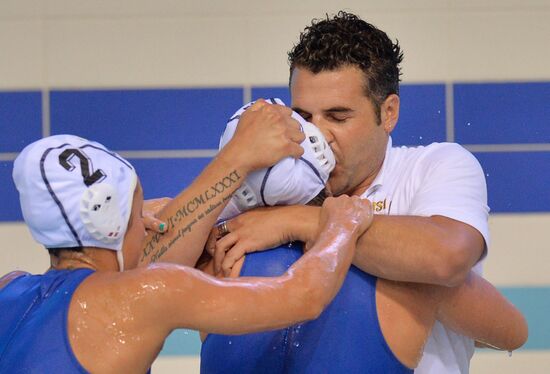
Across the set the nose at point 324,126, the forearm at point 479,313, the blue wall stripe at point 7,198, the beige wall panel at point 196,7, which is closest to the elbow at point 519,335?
the forearm at point 479,313

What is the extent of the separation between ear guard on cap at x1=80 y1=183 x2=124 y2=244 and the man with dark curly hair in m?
0.42

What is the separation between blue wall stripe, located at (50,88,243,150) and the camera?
6980 mm

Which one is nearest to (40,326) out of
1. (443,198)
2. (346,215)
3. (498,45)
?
(346,215)

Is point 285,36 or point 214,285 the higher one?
point 285,36

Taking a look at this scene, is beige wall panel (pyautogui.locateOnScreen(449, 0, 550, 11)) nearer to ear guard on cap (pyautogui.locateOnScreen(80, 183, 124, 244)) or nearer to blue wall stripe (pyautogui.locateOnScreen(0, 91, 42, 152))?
blue wall stripe (pyautogui.locateOnScreen(0, 91, 42, 152))

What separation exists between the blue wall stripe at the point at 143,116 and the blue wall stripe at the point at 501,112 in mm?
1585

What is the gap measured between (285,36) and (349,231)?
13.8 ft

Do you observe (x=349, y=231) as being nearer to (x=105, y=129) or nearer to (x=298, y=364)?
(x=298, y=364)

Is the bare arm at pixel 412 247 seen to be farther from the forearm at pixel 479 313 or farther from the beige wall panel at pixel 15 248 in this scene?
the beige wall panel at pixel 15 248

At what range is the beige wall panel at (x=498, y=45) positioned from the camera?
695 centimetres

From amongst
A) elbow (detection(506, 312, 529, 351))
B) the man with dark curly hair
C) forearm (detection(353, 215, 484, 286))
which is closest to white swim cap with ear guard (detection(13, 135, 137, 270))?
the man with dark curly hair

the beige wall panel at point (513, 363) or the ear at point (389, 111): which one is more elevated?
the ear at point (389, 111)

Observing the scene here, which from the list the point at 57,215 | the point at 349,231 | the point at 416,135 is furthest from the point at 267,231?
the point at 416,135

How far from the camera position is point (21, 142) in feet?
22.8
